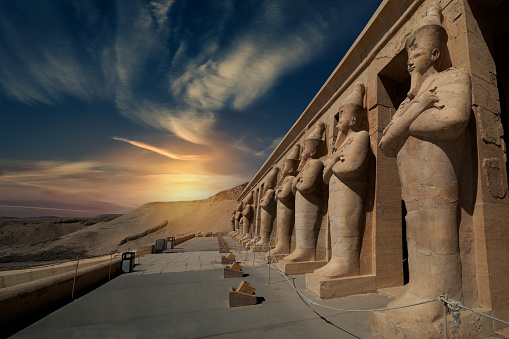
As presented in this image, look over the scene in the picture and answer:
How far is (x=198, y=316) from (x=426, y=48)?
4.08m

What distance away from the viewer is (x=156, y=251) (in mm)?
11633

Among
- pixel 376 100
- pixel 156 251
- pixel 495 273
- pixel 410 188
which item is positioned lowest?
pixel 156 251

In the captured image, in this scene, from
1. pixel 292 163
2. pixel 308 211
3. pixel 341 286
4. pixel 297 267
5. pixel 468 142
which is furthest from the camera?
pixel 292 163

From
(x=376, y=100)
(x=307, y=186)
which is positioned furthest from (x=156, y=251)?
(x=376, y=100)

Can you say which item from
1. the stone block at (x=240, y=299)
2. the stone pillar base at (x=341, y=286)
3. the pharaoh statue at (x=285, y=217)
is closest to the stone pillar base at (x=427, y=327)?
the stone pillar base at (x=341, y=286)

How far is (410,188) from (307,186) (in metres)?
2.74

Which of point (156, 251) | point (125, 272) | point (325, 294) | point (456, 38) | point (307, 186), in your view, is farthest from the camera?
point (156, 251)

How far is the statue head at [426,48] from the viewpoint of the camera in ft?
9.19

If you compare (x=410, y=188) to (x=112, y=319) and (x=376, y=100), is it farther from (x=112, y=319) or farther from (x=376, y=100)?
(x=112, y=319)

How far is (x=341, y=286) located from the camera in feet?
11.9

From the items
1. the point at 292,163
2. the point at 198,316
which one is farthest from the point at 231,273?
the point at 292,163

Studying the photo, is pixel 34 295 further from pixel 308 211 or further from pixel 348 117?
pixel 348 117

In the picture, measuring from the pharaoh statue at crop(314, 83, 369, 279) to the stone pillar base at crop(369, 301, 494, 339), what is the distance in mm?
1319

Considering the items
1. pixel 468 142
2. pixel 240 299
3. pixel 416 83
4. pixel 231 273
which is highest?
pixel 416 83
